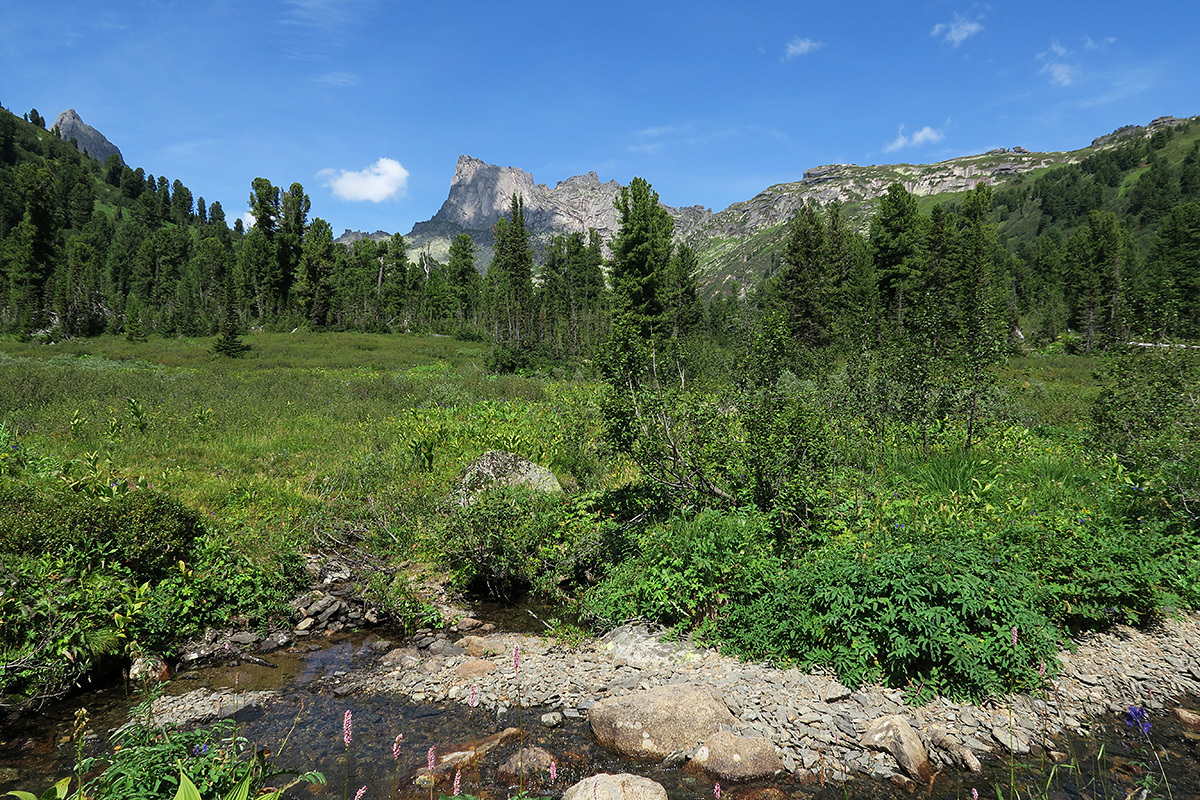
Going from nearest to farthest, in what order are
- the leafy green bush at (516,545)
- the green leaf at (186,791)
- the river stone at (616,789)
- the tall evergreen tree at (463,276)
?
the green leaf at (186,791), the river stone at (616,789), the leafy green bush at (516,545), the tall evergreen tree at (463,276)

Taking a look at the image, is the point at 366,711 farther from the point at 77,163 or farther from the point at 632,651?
the point at 77,163

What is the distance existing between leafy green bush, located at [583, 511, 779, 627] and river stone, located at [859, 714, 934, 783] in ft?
6.01

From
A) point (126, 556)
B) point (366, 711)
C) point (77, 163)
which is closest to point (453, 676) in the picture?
point (366, 711)

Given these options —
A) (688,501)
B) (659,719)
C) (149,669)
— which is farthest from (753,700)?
(149,669)

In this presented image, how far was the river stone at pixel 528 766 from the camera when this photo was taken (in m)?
4.22

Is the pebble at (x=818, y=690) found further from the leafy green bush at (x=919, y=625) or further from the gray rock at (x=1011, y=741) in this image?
the leafy green bush at (x=919, y=625)

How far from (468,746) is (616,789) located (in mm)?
1556

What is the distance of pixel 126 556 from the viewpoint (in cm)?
652

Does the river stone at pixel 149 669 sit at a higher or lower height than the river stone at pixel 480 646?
higher

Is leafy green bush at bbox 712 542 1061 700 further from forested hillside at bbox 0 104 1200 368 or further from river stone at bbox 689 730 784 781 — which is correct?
forested hillside at bbox 0 104 1200 368

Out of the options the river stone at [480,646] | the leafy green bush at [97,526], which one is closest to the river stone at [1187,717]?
the river stone at [480,646]

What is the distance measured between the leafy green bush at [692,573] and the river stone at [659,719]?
57.6 inches

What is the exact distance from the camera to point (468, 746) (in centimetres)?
466

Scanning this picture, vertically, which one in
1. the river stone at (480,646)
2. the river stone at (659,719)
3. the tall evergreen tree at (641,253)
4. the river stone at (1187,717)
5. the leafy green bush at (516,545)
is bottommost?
the river stone at (480,646)
